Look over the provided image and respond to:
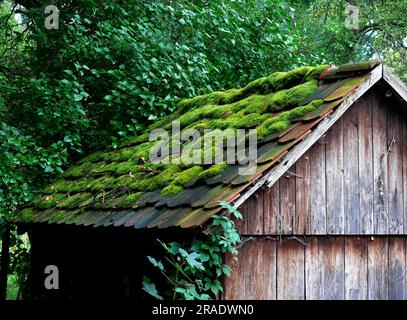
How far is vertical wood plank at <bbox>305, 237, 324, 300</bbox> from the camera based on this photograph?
24.1 feet

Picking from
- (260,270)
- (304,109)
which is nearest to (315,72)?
(304,109)

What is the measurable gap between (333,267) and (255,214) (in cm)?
131

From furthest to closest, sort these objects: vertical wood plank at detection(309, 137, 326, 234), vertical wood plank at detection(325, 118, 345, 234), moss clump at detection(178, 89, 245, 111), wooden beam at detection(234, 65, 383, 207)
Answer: moss clump at detection(178, 89, 245, 111) → vertical wood plank at detection(325, 118, 345, 234) → vertical wood plank at detection(309, 137, 326, 234) → wooden beam at detection(234, 65, 383, 207)

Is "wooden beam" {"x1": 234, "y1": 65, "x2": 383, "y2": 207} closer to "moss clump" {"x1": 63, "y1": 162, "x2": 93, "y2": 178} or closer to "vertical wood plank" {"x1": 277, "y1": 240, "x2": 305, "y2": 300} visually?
"vertical wood plank" {"x1": 277, "y1": 240, "x2": 305, "y2": 300}

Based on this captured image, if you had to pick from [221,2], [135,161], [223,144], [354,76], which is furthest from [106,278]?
[221,2]

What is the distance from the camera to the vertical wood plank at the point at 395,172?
26.1 feet

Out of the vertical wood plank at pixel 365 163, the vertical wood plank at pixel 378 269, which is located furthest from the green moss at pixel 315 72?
the vertical wood plank at pixel 378 269

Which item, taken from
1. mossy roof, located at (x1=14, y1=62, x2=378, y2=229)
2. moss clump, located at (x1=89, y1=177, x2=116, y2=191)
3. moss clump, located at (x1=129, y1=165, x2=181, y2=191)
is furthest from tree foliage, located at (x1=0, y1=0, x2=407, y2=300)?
moss clump, located at (x1=129, y1=165, x2=181, y2=191)

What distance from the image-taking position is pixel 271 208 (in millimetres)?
7023

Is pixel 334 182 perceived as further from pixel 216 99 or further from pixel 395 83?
pixel 216 99

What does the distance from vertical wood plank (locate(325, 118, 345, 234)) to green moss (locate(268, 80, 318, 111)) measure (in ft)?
1.75

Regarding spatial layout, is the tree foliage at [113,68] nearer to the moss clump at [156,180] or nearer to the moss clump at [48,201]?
the moss clump at [48,201]

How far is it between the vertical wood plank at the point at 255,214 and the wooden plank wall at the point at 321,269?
0.40ft

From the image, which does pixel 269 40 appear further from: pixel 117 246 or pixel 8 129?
pixel 117 246
